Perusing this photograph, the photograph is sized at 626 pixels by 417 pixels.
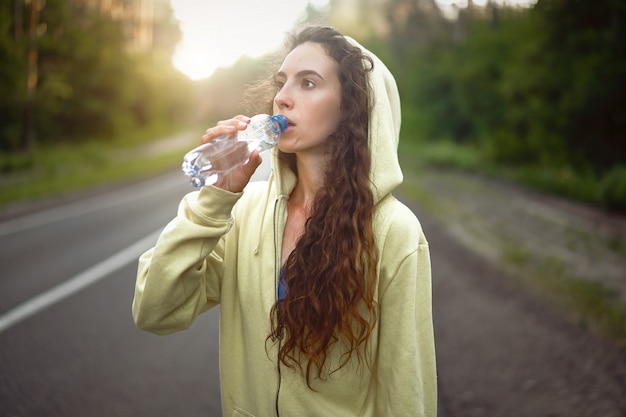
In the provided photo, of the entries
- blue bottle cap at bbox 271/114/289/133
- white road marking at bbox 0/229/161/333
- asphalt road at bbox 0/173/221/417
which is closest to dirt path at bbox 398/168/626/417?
asphalt road at bbox 0/173/221/417

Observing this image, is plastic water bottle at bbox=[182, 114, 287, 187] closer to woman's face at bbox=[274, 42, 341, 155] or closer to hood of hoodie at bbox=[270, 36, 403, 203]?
woman's face at bbox=[274, 42, 341, 155]

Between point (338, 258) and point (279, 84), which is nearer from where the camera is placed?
point (338, 258)

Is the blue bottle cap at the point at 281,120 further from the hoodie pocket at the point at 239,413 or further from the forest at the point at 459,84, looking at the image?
the hoodie pocket at the point at 239,413

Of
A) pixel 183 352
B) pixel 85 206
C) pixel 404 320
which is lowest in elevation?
pixel 85 206

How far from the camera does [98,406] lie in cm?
407

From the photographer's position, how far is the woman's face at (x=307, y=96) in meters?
1.80

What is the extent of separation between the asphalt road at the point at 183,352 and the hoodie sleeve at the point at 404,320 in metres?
2.42

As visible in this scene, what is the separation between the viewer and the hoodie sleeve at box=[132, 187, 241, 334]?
1.70m

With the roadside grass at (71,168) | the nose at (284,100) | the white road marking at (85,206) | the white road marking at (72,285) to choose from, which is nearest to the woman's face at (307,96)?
the nose at (284,100)

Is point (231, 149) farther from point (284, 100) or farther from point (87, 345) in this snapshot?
point (87, 345)

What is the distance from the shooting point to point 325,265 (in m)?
1.76

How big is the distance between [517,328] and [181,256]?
4.95m

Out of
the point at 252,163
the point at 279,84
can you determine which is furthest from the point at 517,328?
the point at 252,163

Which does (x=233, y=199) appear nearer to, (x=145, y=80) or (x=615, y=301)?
(x=615, y=301)
